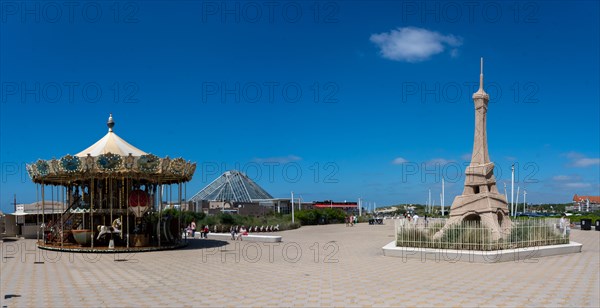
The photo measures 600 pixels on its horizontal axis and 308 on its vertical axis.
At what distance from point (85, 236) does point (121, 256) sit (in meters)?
3.50

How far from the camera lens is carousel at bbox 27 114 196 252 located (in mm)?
21203

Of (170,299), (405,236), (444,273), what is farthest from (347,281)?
(405,236)

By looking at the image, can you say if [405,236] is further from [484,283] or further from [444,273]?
[484,283]

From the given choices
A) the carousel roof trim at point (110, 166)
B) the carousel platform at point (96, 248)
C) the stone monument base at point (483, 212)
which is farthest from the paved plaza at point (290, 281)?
the carousel roof trim at point (110, 166)

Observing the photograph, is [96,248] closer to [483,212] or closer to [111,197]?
[111,197]

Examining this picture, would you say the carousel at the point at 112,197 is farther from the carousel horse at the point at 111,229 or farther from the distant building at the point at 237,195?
the distant building at the point at 237,195

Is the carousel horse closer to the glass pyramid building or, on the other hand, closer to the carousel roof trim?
the carousel roof trim

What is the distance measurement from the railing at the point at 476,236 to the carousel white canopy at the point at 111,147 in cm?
1296

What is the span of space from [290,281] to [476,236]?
8.55 m

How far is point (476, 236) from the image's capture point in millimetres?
18109

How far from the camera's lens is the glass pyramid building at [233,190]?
79.1 m

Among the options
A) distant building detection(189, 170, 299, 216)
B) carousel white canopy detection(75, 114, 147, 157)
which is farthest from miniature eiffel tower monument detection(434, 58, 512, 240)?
distant building detection(189, 170, 299, 216)

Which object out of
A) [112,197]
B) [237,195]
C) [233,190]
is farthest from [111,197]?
[233,190]

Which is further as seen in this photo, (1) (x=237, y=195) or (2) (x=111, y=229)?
(1) (x=237, y=195)
